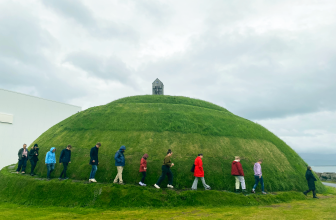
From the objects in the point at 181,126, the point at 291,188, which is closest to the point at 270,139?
the point at 291,188

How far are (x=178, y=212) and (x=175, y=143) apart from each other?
22.3ft

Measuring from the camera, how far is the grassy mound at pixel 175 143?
1614 centimetres

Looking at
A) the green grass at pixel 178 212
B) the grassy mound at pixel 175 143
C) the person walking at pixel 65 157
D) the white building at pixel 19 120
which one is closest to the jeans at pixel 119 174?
the grassy mound at pixel 175 143

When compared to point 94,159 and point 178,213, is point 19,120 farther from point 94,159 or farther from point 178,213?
point 178,213

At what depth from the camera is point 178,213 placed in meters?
11.9

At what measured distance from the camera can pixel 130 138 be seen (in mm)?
18641

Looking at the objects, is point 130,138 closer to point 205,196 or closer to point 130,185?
point 130,185

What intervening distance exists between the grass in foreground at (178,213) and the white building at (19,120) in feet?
95.7

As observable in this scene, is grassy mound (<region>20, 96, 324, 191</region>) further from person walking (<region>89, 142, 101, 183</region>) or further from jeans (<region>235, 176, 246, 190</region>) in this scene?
person walking (<region>89, 142, 101, 183</region>)

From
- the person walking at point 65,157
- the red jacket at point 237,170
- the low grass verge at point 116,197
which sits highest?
the person walking at point 65,157

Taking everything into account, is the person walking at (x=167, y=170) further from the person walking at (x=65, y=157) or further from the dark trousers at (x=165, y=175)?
the person walking at (x=65, y=157)

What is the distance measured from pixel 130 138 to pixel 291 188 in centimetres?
1465

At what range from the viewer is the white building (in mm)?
36719

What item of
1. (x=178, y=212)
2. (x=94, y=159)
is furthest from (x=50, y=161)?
(x=178, y=212)
